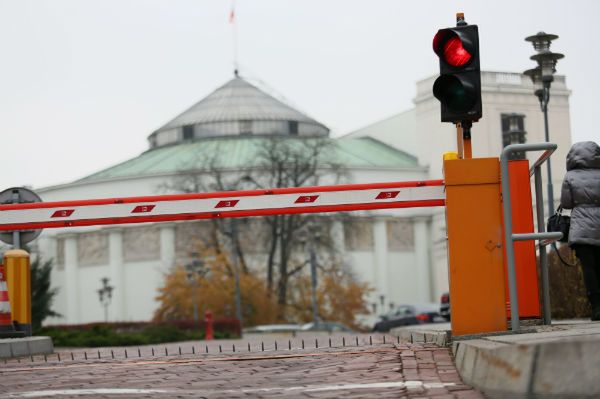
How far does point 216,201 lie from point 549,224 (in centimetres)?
312

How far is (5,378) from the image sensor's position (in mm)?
10320

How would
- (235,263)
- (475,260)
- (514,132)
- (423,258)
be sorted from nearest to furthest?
(475,260), (514,132), (235,263), (423,258)

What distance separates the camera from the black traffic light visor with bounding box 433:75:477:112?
10500 mm

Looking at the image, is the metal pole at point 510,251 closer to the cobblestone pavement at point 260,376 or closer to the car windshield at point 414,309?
the cobblestone pavement at point 260,376

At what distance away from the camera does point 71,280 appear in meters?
107

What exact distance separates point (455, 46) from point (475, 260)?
1.74m

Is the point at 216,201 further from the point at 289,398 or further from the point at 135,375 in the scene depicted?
the point at 289,398

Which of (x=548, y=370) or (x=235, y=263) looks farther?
(x=235, y=263)

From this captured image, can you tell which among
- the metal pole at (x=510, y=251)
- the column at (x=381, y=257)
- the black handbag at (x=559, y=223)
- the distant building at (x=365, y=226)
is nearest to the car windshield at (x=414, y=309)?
the distant building at (x=365, y=226)

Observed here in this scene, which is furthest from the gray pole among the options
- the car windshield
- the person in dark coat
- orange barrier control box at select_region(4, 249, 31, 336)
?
the person in dark coat

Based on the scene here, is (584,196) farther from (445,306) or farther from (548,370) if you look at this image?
(445,306)

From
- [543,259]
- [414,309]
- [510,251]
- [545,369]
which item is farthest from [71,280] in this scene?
[545,369]

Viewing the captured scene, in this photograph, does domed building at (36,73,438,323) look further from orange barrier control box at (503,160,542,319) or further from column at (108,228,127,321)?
orange barrier control box at (503,160,542,319)

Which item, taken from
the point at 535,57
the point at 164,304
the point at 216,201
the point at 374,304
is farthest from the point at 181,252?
the point at 216,201
